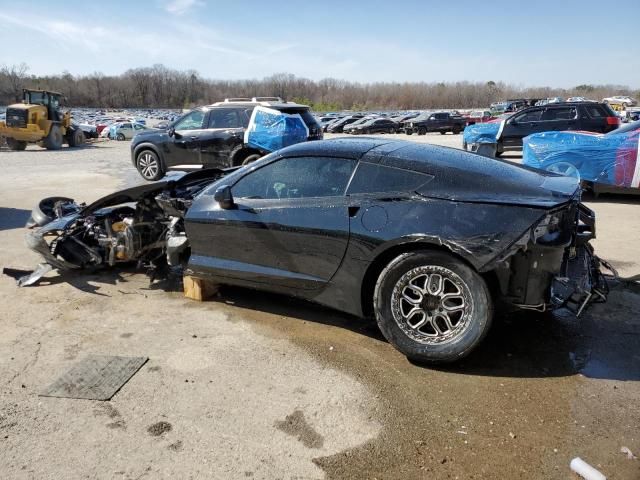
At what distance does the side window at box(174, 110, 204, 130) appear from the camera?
38.9 ft

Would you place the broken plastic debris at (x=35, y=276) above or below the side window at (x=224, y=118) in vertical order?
below

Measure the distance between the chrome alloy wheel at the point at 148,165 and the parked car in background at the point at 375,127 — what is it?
1025 inches

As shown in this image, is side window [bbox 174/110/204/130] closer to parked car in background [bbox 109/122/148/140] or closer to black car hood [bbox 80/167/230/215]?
black car hood [bbox 80/167/230/215]

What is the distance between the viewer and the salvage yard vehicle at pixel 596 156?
28.1 ft

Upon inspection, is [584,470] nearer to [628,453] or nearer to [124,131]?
[628,453]

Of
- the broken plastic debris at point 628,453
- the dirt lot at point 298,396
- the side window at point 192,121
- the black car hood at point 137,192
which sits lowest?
the dirt lot at point 298,396

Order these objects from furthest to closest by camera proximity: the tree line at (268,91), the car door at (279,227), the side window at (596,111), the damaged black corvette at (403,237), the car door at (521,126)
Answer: the tree line at (268,91), the car door at (521,126), the side window at (596,111), the car door at (279,227), the damaged black corvette at (403,237)

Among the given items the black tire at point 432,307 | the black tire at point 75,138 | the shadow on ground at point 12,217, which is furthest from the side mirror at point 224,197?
the black tire at point 75,138

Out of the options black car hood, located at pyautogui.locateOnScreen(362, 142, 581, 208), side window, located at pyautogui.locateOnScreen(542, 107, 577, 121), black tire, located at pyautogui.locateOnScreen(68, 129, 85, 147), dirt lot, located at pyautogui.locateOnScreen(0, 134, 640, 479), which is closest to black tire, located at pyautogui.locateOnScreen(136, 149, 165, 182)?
dirt lot, located at pyautogui.locateOnScreen(0, 134, 640, 479)

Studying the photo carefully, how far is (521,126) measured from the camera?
1415cm

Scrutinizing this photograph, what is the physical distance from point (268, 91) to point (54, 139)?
10201 cm

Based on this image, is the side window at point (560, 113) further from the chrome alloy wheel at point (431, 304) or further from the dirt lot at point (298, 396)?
the chrome alloy wheel at point (431, 304)

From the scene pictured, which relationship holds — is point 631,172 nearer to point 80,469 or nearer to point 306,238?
point 306,238

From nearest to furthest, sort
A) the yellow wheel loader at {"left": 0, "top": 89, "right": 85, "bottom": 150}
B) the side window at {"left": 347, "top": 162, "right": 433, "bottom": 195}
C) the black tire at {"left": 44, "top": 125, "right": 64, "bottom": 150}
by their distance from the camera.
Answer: the side window at {"left": 347, "top": 162, "right": 433, "bottom": 195} → the yellow wheel loader at {"left": 0, "top": 89, "right": 85, "bottom": 150} → the black tire at {"left": 44, "top": 125, "right": 64, "bottom": 150}
